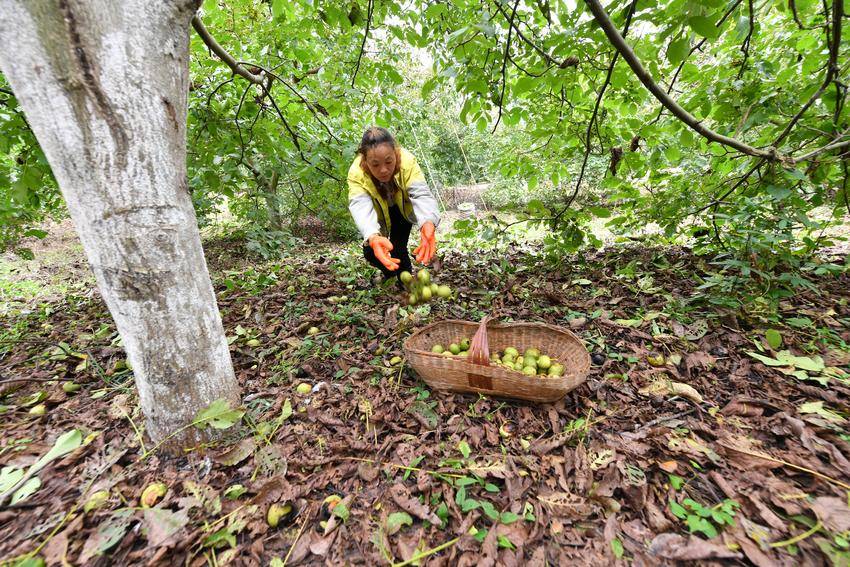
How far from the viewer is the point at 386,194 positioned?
311cm

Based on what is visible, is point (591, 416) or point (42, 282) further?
point (42, 282)

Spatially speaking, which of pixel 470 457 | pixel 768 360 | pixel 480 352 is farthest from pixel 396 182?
pixel 768 360

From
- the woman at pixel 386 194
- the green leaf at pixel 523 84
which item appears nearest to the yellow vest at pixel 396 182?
the woman at pixel 386 194

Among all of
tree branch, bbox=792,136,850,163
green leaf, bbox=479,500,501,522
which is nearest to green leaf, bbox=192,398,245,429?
green leaf, bbox=479,500,501,522

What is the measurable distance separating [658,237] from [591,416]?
119 inches

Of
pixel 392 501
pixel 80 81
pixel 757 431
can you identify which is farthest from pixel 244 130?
pixel 757 431

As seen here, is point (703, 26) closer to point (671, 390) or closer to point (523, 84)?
point (523, 84)

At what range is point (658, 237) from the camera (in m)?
3.89

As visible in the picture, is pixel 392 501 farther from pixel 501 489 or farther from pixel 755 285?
pixel 755 285

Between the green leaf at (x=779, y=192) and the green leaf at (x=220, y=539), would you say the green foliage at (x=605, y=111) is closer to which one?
the green leaf at (x=779, y=192)

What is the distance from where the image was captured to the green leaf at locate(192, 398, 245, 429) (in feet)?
5.16

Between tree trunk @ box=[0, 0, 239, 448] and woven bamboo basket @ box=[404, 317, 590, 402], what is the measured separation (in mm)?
1127

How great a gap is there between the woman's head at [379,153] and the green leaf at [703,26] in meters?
1.74

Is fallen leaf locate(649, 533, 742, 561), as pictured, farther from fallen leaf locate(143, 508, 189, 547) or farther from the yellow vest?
the yellow vest
